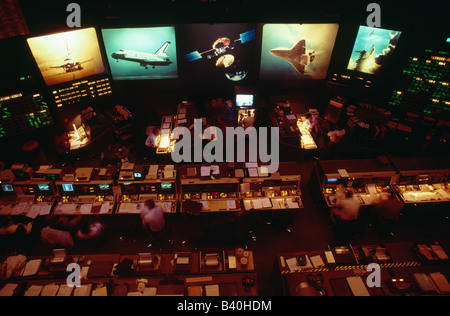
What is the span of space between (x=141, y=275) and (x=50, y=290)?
1.41 metres

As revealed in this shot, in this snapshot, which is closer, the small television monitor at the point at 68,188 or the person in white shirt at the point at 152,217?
the person in white shirt at the point at 152,217

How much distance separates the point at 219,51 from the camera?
806 centimetres

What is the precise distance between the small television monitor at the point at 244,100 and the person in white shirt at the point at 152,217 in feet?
13.1

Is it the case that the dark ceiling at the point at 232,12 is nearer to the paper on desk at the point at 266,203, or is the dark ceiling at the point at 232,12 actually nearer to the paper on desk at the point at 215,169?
the paper on desk at the point at 215,169

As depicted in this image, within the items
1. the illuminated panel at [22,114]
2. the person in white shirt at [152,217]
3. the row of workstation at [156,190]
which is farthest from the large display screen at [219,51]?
the person in white shirt at [152,217]

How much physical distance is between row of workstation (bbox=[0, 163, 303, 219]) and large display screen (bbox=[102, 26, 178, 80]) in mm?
3271

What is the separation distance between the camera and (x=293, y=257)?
511cm

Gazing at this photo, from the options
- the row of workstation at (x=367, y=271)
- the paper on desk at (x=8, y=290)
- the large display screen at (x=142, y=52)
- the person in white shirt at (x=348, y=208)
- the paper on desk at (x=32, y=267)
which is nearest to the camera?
the paper on desk at (x=8, y=290)

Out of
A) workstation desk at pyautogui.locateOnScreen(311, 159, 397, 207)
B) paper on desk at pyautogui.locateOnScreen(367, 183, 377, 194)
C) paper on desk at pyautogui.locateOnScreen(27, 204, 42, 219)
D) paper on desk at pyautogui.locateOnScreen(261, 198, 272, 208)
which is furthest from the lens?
paper on desk at pyautogui.locateOnScreen(367, 183, 377, 194)

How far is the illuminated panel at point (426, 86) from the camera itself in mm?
6949

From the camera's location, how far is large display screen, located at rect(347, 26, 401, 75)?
726 cm

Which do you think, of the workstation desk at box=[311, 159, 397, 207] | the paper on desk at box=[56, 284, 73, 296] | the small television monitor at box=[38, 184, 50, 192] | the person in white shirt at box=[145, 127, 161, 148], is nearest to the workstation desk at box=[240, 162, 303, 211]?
the workstation desk at box=[311, 159, 397, 207]

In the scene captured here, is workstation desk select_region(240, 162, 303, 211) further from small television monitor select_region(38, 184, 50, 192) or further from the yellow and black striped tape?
small television monitor select_region(38, 184, 50, 192)

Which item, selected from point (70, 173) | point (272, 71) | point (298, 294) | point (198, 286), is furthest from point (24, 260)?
point (272, 71)
